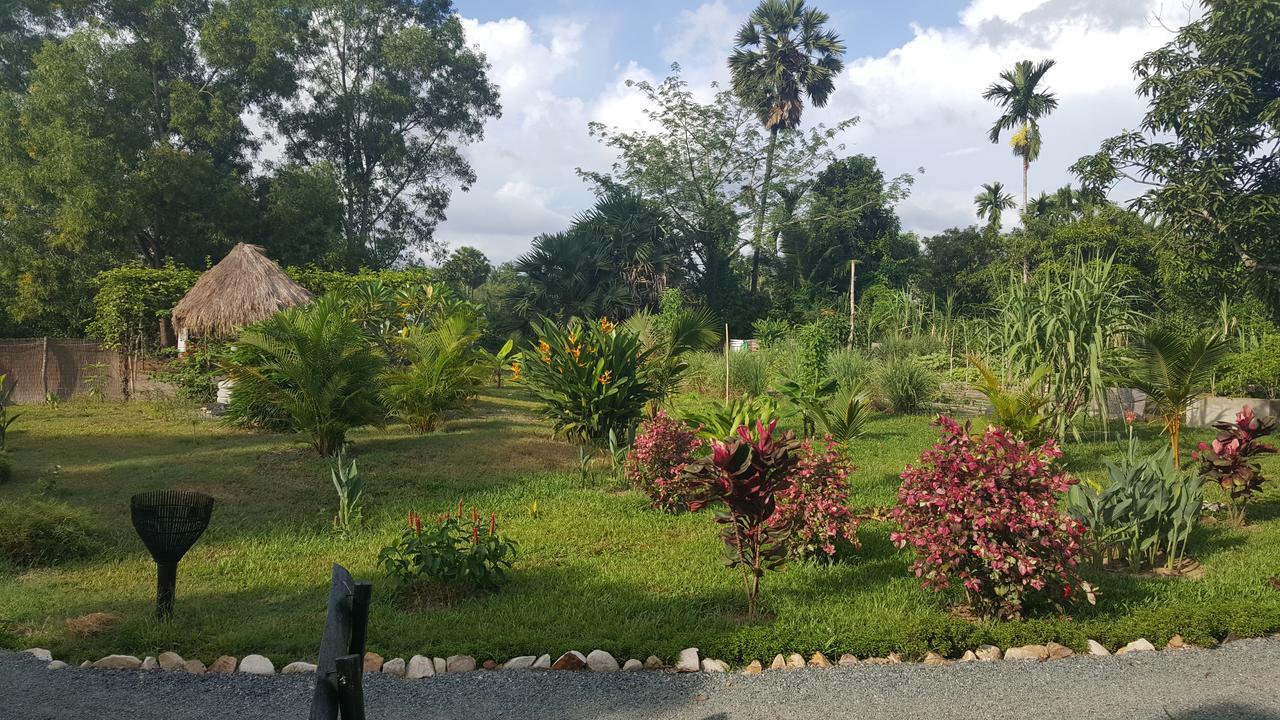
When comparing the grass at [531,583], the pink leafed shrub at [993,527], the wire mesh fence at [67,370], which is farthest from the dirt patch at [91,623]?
the wire mesh fence at [67,370]

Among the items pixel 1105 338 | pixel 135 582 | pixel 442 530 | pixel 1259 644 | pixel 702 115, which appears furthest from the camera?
pixel 702 115

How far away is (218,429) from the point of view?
11.8m

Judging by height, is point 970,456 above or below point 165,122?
below

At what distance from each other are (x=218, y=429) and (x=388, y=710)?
373 inches

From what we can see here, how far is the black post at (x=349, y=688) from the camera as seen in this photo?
2.05 m

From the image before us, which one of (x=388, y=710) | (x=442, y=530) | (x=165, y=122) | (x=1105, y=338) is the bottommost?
(x=388, y=710)

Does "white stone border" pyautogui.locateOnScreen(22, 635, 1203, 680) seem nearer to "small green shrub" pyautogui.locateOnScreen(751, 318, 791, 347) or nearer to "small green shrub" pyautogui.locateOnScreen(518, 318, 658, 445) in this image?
"small green shrub" pyautogui.locateOnScreen(518, 318, 658, 445)

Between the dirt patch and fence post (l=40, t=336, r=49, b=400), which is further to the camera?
fence post (l=40, t=336, r=49, b=400)

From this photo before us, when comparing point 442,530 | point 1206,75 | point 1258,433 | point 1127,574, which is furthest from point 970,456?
point 1206,75

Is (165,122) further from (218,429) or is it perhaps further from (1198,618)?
(1198,618)

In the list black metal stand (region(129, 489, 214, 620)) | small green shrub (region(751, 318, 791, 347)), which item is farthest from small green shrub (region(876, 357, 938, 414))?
black metal stand (region(129, 489, 214, 620))

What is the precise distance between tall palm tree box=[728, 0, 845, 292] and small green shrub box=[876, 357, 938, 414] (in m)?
20.3

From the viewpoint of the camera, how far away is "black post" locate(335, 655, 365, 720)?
2.05 metres

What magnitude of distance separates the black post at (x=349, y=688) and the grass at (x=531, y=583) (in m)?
2.07
